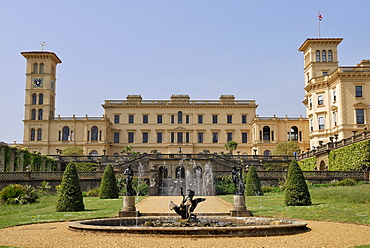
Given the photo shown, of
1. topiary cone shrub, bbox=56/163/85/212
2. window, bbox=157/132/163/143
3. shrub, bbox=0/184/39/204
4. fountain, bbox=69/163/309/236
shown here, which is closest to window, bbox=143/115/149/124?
window, bbox=157/132/163/143

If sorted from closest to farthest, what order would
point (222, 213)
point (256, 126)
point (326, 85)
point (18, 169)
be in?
1. point (222, 213)
2. point (18, 169)
3. point (326, 85)
4. point (256, 126)

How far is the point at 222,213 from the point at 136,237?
725 centimetres

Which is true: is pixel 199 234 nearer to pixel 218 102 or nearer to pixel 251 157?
pixel 251 157

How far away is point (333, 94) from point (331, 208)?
113 ft

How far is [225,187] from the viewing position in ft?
107

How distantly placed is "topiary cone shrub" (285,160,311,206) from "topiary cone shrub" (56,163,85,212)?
970 centimetres

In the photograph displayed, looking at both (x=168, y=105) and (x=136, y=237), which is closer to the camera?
(x=136, y=237)

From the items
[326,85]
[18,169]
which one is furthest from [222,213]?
[326,85]

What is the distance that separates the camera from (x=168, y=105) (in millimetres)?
67750

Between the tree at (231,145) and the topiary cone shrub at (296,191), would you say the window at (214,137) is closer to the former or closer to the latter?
the tree at (231,145)

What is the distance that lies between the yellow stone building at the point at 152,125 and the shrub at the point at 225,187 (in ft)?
105

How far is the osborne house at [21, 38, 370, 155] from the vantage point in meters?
63.6

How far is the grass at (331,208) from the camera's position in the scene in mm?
15991

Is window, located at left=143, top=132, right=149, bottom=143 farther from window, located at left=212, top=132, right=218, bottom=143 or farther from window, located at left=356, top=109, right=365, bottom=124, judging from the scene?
window, located at left=356, top=109, right=365, bottom=124
